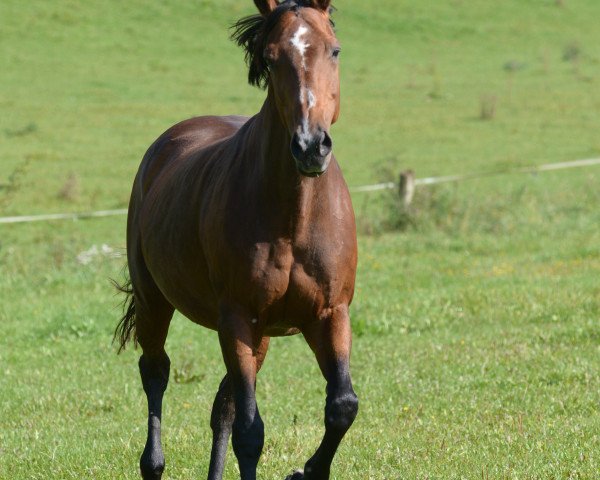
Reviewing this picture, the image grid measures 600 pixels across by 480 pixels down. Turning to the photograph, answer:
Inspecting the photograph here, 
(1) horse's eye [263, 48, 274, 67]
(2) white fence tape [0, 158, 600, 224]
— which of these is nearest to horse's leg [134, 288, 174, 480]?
(1) horse's eye [263, 48, 274, 67]

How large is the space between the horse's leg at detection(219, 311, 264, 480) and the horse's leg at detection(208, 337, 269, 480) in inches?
29.3

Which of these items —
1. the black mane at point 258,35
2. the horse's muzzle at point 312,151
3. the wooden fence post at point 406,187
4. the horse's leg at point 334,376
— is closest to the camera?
the horse's muzzle at point 312,151

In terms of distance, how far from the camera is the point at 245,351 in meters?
4.91

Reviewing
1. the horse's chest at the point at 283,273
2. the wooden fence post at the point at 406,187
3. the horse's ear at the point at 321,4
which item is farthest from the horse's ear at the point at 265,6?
the wooden fence post at the point at 406,187

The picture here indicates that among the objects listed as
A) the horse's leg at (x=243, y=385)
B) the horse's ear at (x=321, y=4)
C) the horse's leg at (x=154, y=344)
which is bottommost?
the horse's leg at (x=154, y=344)

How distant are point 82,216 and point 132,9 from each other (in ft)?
80.3

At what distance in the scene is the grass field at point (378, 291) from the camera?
250 inches

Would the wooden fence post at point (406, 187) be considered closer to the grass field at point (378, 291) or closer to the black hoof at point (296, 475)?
the grass field at point (378, 291)

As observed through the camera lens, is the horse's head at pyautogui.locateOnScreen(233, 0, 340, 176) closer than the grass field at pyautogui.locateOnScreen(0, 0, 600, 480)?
Yes

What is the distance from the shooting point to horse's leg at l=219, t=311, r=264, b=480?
4.88 meters

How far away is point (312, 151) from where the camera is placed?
410 centimetres

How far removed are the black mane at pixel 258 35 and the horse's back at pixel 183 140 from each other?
5.47 ft

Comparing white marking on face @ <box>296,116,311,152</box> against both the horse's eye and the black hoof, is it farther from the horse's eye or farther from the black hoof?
the black hoof

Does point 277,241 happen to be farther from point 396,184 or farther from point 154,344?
point 396,184
